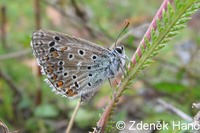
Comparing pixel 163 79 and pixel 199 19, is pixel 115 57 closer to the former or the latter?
pixel 163 79

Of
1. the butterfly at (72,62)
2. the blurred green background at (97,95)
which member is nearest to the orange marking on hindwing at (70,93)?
the butterfly at (72,62)

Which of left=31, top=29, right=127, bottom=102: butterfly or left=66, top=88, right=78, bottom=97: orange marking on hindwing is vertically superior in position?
left=31, top=29, right=127, bottom=102: butterfly

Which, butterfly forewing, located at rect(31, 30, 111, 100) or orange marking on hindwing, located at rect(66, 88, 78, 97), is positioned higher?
butterfly forewing, located at rect(31, 30, 111, 100)

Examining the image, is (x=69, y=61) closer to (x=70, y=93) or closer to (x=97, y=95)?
(x=70, y=93)

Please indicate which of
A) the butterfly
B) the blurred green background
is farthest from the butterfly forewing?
the blurred green background

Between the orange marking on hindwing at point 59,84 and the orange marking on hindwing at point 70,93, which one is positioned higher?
the orange marking on hindwing at point 59,84

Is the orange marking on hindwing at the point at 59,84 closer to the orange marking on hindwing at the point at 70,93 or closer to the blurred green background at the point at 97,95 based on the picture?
the orange marking on hindwing at the point at 70,93

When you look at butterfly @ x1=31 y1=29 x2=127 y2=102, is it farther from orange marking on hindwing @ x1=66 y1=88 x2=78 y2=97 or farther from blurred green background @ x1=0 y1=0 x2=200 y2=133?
blurred green background @ x1=0 y1=0 x2=200 y2=133

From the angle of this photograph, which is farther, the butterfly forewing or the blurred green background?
the blurred green background

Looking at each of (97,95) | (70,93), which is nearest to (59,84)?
(70,93)
